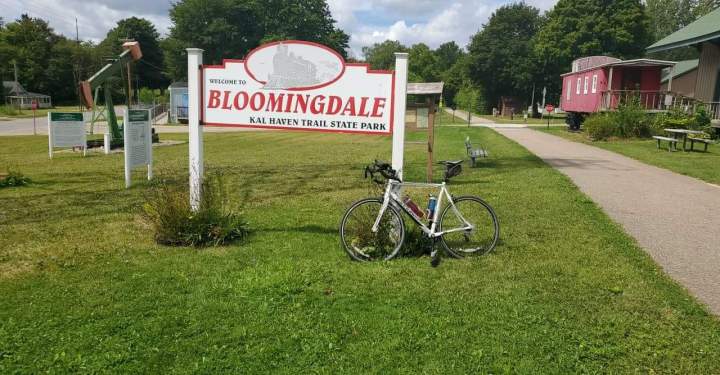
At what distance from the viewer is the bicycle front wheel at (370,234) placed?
5.39 metres

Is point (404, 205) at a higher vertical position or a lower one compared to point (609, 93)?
lower

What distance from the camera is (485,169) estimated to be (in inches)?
494

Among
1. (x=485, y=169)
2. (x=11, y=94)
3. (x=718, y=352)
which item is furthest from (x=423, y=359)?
(x=11, y=94)

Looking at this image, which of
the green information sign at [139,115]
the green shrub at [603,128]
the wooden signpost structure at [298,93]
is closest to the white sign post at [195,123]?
the wooden signpost structure at [298,93]

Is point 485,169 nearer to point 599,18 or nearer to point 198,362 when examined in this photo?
point 198,362

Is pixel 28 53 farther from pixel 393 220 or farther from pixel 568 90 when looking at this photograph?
pixel 393 220

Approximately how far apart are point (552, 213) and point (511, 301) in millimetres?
3661

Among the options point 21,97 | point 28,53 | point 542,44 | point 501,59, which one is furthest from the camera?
point 28,53

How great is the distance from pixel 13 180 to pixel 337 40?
273 ft

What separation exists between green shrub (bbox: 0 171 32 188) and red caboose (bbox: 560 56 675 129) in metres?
22.9

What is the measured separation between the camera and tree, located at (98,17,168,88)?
270 ft

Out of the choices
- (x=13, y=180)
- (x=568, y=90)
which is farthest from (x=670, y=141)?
(x=568, y=90)

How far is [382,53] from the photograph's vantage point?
132875mm

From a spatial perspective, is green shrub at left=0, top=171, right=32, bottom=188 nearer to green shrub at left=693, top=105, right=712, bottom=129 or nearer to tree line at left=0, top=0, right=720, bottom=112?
green shrub at left=693, top=105, right=712, bottom=129
